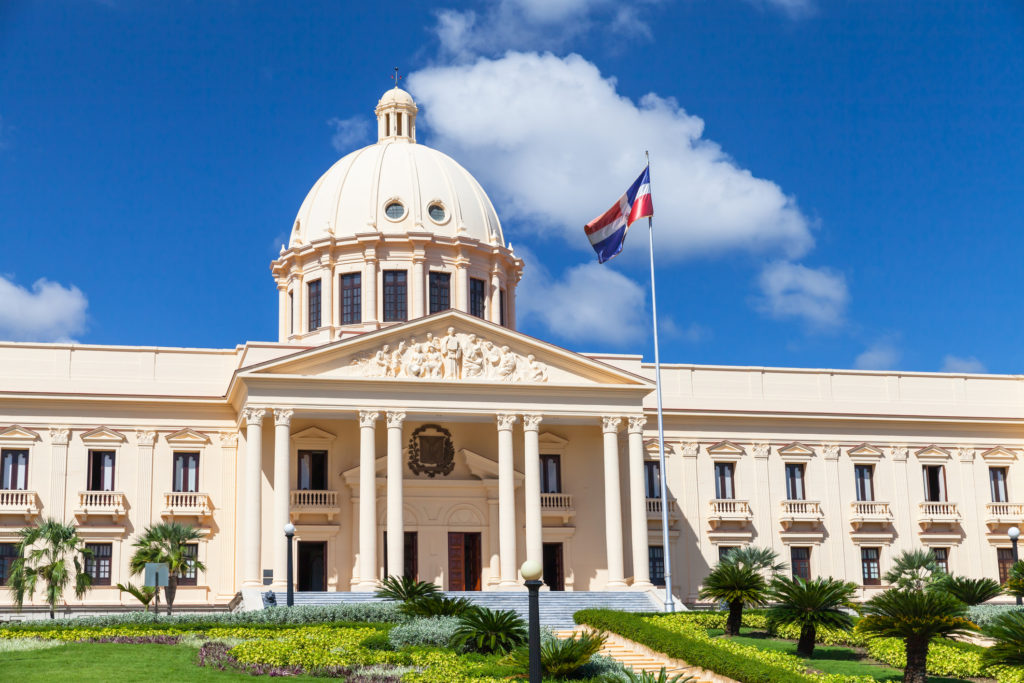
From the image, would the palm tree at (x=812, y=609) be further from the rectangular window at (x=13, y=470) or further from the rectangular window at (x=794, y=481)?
the rectangular window at (x=13, y=470)

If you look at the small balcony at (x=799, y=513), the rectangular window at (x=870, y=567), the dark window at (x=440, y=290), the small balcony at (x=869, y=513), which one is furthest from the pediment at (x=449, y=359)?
the rectangular window at (x=870, y=567)

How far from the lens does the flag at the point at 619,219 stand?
46.4m

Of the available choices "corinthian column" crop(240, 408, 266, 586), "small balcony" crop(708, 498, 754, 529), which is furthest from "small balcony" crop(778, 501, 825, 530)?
"corinthian column" crop(240, 408, 266, 586)

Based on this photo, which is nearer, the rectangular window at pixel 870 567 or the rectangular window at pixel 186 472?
the rectangular window at pixel 186 472

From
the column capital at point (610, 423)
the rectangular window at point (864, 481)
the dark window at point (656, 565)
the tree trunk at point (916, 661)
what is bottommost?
the tree trunk at point (916, 661)

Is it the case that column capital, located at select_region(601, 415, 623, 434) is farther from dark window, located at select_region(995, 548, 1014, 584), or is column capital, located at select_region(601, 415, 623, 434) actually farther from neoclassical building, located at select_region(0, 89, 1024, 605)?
dark window, located at select_region(995, 548, 1014, 584)

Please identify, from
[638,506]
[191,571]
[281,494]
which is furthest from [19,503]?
[638,506]

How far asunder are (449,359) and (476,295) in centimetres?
1169

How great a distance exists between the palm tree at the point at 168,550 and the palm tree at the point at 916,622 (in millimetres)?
24210

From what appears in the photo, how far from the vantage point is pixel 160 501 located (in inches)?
1917

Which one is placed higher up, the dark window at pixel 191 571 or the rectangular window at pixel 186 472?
the rectangular window at pixel 186 472

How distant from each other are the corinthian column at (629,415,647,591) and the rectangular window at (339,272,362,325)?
1465cm

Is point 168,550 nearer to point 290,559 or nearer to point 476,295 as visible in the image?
point 290,559

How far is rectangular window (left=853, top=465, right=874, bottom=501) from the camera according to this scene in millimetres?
56000
